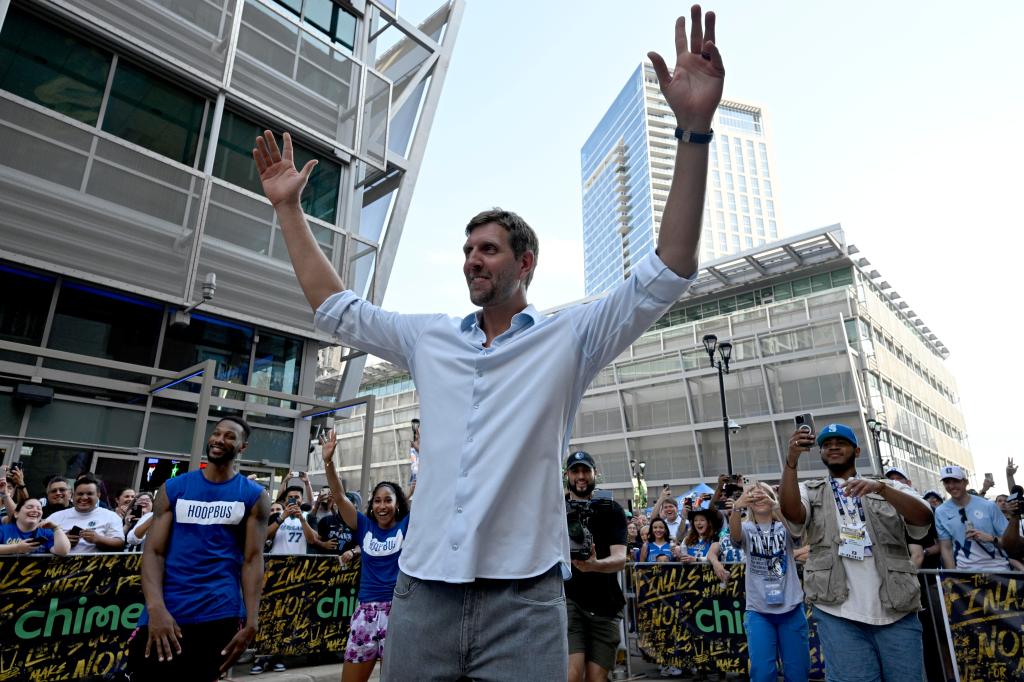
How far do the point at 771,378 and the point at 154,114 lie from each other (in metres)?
43.7

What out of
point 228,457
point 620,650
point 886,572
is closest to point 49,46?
point 228,457

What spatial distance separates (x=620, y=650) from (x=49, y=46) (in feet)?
49.0

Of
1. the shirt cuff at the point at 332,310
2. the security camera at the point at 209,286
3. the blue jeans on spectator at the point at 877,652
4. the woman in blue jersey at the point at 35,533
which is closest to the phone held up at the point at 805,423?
the blue jeans on spectator at the point at 877,652

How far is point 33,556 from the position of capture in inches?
242

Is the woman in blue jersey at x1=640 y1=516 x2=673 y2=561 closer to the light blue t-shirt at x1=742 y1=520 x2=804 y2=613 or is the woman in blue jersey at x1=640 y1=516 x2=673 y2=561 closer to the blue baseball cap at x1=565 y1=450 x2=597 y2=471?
the light blue t-shirt at x1=742 y1=520 x2=804 y2=613

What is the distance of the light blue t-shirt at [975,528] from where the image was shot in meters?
7.54

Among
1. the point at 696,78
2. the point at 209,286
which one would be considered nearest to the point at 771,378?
the point at 209,286

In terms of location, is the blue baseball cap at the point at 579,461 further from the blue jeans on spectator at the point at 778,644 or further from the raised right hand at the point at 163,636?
the raised right hand at the point at 163,636

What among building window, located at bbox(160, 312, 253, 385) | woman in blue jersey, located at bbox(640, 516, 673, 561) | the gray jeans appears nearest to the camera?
the gray jeans

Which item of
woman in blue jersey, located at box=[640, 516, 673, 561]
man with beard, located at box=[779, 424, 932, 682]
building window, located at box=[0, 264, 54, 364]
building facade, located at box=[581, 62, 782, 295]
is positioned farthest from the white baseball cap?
building facade, located at box=[581, 62, 782, 295]

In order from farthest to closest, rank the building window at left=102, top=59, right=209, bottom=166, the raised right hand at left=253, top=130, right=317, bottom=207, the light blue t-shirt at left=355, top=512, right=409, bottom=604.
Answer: the building window at left=102, top=59, right=209, bottom=166
the light blue t-shirt at left=355, top=512, right=409, bottom=604
the raised right hand at left=253, top=130, right=317, bottom=207

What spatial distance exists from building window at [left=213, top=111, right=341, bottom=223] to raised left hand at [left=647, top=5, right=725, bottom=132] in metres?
13.0

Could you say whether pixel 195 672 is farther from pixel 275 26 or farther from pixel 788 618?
pixel 275 26

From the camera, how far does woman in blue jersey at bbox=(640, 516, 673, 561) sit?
32.0 feet
